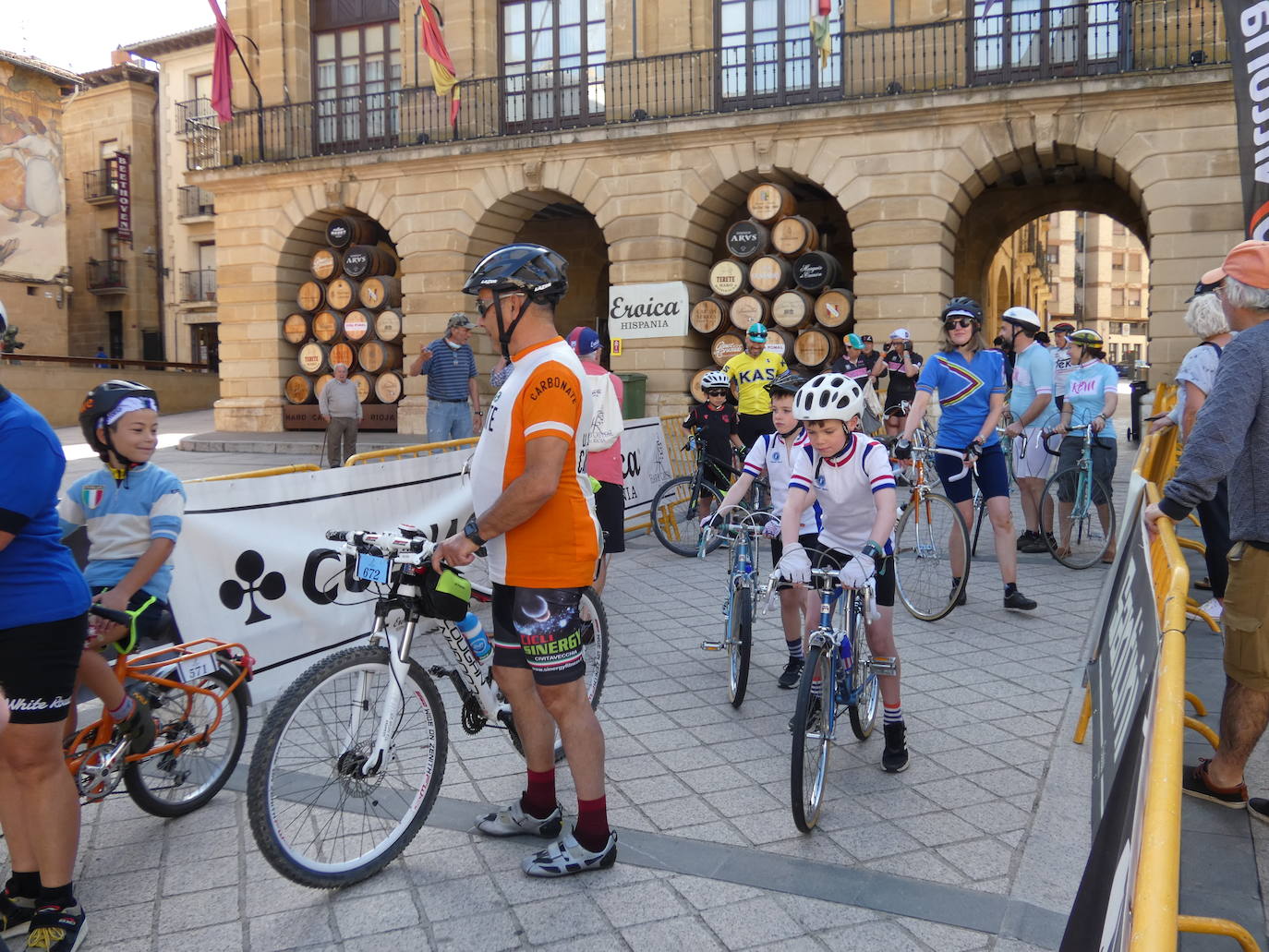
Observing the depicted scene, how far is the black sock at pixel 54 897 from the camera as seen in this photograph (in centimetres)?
289

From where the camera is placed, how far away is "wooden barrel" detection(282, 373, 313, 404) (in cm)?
2200

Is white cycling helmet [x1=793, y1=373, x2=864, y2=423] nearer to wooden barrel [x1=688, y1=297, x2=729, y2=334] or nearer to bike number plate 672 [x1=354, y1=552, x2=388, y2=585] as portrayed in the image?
bike number plate 672 [x1=354, y1=552, x2=388, y2=585]

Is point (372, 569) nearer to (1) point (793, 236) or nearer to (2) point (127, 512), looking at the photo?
(2) point (127, 512)

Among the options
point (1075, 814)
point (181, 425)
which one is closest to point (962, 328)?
point (1075, 814)

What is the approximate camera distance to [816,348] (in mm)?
17516

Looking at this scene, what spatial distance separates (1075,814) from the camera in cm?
374

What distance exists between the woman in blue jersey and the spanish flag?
15242mm

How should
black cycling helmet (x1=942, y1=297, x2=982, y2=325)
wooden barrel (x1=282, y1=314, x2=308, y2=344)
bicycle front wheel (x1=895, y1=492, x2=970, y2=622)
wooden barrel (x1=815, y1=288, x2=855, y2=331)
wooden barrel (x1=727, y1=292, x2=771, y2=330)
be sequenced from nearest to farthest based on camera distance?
black cycling helmet (x1=942, y1=297, x2=982, y2=325) < bicycle front wheel (x1=895, y1=492, x2=970, y2=622) < wooden barrel (x1=815, y1=288, x2=855, y2=331) < wooden barrel (x1=727, y1=292, x2=771, y2=330) < wooden barrel (x1=282, y1=314, x2=308, y2=344)

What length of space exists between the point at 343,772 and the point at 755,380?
6981 mm

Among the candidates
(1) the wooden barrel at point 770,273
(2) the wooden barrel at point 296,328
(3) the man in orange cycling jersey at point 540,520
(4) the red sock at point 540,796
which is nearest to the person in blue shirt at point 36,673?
(3) the man in orange cycling jersey at point 540,520

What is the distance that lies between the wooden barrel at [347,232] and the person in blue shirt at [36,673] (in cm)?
1967

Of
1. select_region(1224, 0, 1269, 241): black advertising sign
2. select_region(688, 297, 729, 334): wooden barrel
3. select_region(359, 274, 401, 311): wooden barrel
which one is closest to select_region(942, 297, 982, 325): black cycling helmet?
select_region(1224, 0, 1269, 241): black advertising sign

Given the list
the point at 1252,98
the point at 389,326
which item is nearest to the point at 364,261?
the point at 389,326

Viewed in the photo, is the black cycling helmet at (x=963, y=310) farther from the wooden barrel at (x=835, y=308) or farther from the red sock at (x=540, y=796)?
the wooden barrel at (x=835, y=308)
